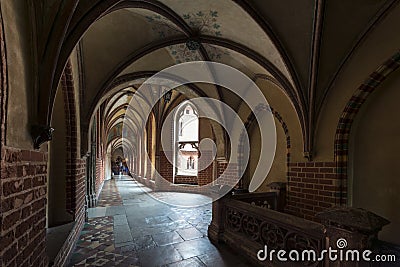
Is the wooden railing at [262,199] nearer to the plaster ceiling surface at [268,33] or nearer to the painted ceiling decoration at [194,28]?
the plaster ceiling surface at [268,33]

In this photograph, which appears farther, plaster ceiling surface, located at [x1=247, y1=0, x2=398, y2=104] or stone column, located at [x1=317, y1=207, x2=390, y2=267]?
plaster ceiling surface, located at [x1=247, y1=0, x2=398, y2=104]

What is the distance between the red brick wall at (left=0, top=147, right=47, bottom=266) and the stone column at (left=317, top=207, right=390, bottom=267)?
2.10 m

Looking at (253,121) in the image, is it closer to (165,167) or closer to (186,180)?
(186,180)

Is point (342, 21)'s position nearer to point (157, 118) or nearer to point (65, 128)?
point (65, 128)

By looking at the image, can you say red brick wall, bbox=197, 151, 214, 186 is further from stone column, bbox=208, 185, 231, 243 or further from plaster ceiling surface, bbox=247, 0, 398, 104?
plaster ceiling surface, bbox=247, 0, 398, 104

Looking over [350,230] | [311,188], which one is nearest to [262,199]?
[311,188]

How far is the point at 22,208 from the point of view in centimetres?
143

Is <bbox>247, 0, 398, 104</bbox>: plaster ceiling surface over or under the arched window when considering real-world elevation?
over

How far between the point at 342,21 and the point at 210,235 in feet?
11.3

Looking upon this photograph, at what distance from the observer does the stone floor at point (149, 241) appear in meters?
2.67

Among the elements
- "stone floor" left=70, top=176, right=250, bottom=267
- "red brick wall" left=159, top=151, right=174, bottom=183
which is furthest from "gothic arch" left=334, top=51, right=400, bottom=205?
"red brick wall" left=159, top=151, right=174, bottom=183

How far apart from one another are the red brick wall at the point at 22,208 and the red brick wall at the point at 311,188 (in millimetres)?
3445

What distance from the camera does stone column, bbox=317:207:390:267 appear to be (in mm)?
1504

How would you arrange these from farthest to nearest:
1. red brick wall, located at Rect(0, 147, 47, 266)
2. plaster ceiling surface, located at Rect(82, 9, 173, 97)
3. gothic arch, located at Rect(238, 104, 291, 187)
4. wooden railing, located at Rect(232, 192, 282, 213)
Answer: gothic arch, located at Rect(238, 104, 291, 187) → wooden railing, located at Rect(232, 192, 282, 213) → plaster ceiling surface, located at Rect(82, 9, 173, 97) → red brick wall, located at Rect(0, 147, 47, 266)
